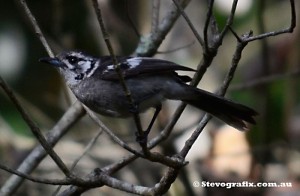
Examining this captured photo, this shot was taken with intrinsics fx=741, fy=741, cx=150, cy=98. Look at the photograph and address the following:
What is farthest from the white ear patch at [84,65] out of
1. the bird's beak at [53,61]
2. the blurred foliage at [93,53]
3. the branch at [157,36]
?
the blurred foliage at [93,53]

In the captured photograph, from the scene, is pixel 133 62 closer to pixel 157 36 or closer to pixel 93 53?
pixel 157 36

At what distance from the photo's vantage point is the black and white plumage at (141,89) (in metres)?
3.99

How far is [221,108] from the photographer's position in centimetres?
416

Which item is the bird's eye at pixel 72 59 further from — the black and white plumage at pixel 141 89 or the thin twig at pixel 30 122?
the thin twig at pixel 30 122

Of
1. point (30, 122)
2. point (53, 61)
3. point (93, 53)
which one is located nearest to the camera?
point (30, 122)

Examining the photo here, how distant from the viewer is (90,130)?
7.03 m

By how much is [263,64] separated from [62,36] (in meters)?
1.74

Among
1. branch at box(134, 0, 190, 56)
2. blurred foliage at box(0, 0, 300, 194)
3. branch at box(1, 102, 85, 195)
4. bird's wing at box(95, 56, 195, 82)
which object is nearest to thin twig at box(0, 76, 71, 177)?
bird's wing at box(95, 56, 195, 82)

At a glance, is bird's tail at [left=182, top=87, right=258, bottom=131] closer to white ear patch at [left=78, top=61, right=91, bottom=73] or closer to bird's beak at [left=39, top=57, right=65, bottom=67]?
white ear patch at [left=78, top=61, right=91, bottom=73]

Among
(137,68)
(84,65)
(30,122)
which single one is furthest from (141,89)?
(30,122)

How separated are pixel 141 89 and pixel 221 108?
47cm

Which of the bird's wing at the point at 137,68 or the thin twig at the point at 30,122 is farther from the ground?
the thin twig at the point at 30,122

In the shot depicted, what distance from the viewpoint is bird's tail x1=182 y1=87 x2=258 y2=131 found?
13.4ft

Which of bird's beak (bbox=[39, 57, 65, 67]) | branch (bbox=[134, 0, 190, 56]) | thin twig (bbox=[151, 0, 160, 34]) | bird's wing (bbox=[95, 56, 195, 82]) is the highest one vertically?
bird's beak (bbox=[39, 57, 65, 67])
